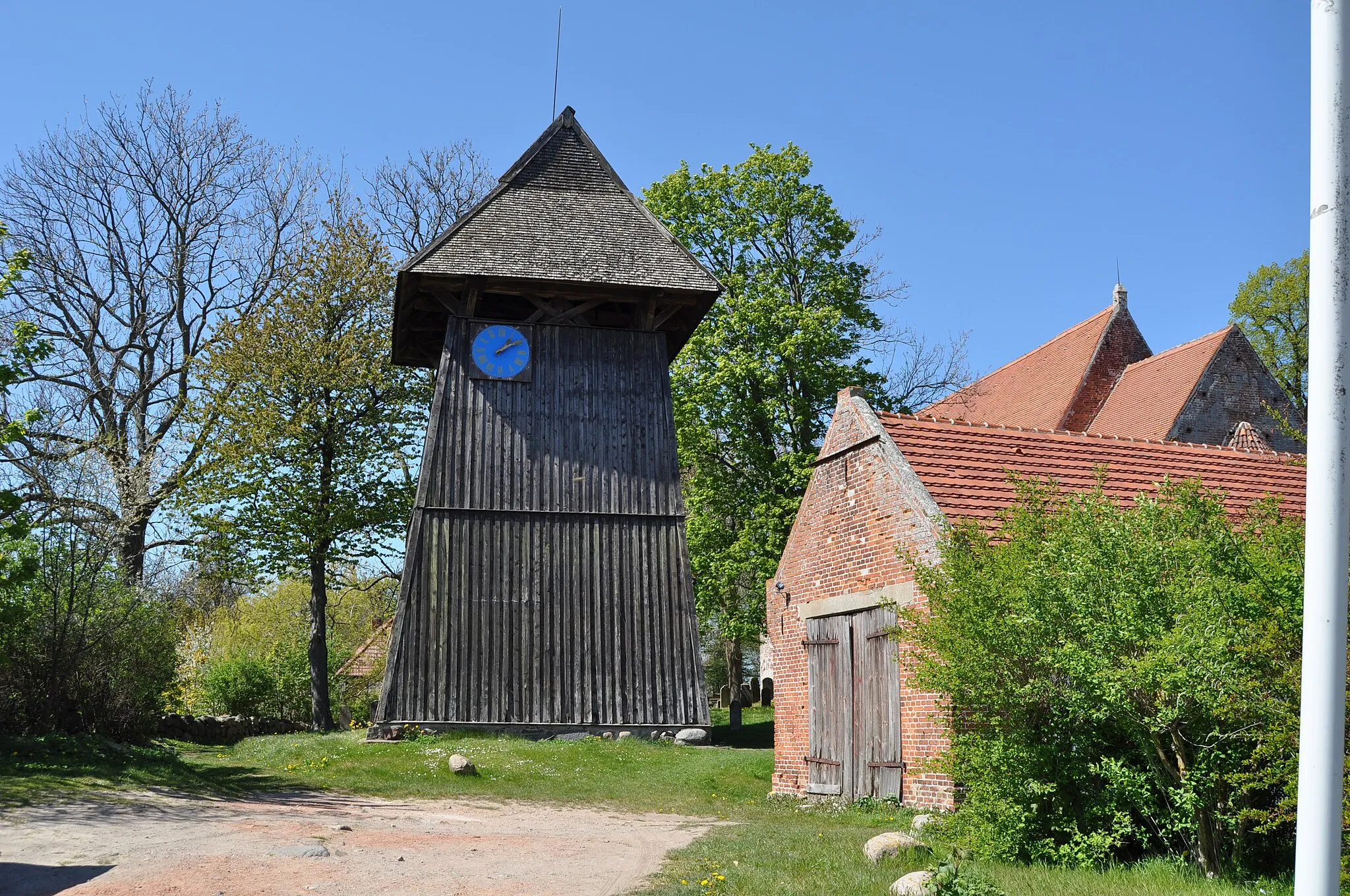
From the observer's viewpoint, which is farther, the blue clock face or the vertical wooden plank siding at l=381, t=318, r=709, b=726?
the blue clock face

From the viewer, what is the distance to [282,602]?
142 ft

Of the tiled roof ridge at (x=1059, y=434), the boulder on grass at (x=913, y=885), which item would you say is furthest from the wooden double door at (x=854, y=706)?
the boulder on grass at (x=913, y=885)

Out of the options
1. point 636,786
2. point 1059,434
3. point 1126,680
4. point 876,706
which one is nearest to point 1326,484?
point 1126,680

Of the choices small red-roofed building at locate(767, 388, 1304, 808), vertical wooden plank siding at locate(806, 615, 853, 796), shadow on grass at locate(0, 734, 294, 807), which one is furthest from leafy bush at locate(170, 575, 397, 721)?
vertical wooden plank siding at locate(806, 615, 853, 796)

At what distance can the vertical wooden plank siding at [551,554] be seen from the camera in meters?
17.4

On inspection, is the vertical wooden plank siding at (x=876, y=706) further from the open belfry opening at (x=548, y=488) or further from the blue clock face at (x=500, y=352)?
the blue clock face at (x=500, y=352)

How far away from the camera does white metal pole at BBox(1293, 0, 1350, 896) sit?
3.33 metres

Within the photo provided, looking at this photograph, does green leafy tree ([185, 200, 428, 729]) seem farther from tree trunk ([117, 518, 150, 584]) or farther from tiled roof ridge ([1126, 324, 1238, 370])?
tiled roof ridge ([1126, 324, 1238, 370])

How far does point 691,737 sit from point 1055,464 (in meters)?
7.32

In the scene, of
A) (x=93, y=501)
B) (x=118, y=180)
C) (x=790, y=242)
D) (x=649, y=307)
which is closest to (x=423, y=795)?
(x=649, y=307)

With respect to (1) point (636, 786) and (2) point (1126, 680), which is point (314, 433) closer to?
(1) point (636, 786)

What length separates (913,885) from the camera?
6.80m

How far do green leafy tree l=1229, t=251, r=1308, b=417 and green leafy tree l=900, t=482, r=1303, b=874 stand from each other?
30.3m

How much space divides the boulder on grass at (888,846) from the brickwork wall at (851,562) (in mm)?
1641
